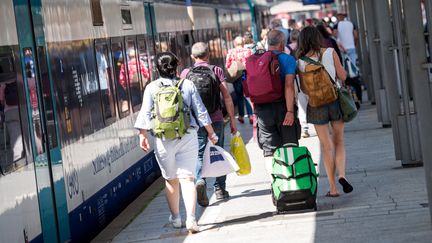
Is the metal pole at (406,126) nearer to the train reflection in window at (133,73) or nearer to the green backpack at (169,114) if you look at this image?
the train reflection in window at (133,73)

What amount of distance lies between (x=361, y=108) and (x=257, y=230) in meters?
12.4

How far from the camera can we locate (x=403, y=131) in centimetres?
1314

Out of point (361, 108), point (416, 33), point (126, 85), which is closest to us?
point (416, 33)

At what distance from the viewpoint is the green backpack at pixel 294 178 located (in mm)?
10805

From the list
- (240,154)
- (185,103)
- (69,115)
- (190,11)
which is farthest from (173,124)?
(190,11)

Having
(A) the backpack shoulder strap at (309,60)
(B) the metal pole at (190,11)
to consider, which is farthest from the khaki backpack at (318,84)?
(B) the metal pole at (190,11)

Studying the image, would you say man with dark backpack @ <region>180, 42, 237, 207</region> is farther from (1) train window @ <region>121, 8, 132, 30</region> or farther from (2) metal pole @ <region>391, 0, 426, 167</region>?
(1) train window @ <region>121, 8, 132, 30</region>

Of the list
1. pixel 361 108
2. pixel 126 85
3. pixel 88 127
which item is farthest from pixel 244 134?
pixel 88 127

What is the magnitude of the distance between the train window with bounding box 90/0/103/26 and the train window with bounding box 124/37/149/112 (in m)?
1.53

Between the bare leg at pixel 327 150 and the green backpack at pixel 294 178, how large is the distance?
1.74ft

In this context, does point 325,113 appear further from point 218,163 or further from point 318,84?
point 218,163

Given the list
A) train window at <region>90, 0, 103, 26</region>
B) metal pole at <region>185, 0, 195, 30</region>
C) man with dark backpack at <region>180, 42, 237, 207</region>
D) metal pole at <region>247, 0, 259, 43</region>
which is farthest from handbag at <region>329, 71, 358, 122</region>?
metal pole at <region>247, 0, 259, 43</region>

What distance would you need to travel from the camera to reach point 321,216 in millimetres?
10664

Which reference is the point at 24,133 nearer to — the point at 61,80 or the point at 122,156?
the point at 61,80
